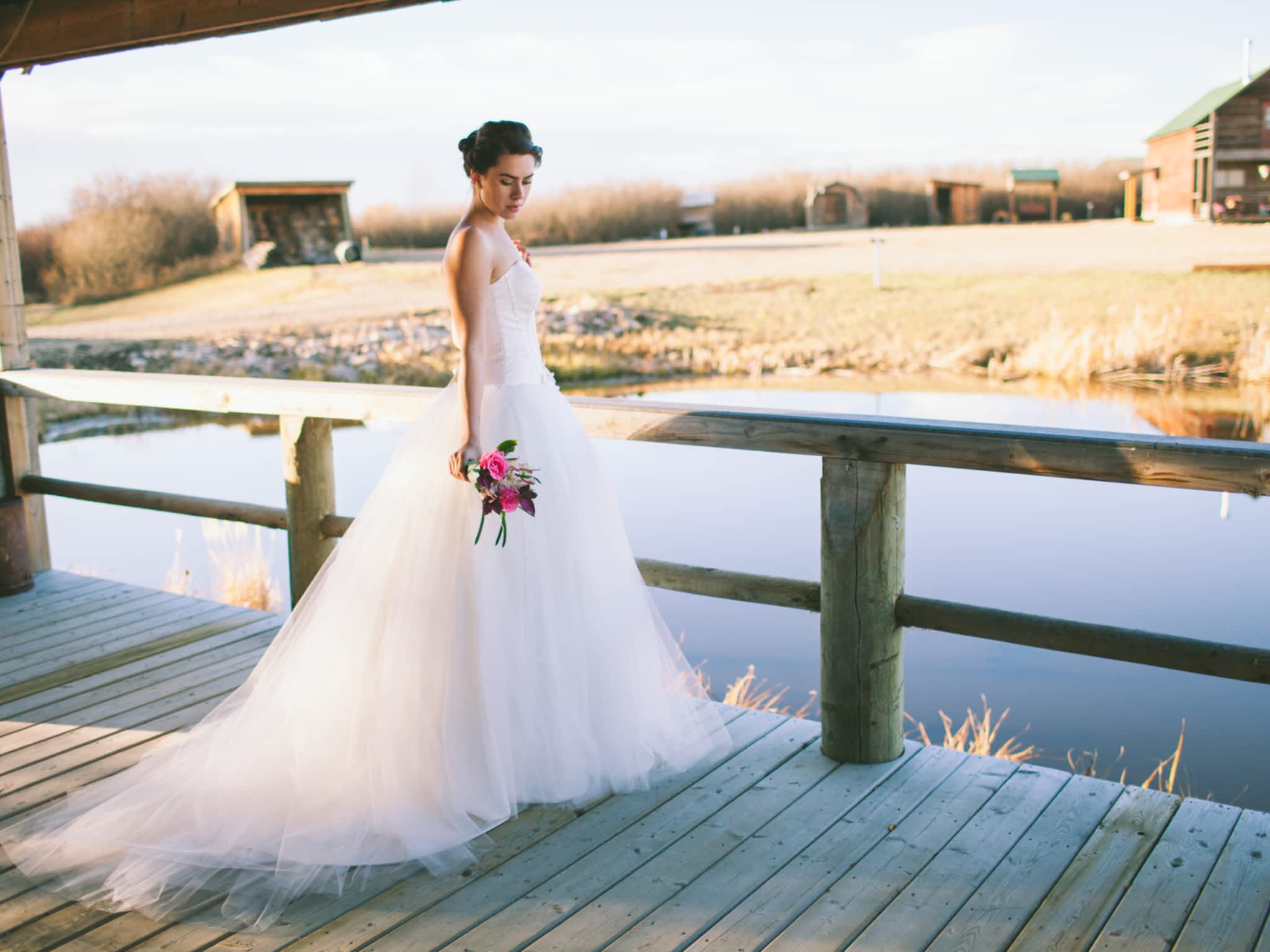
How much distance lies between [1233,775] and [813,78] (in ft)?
214

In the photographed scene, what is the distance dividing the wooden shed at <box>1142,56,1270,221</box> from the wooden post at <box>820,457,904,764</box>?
25.4 meters

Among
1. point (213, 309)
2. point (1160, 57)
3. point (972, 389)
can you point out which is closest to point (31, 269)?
point (213, 309)

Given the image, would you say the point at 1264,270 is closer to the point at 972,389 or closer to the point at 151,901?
the point at 972,389

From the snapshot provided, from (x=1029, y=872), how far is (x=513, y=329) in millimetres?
1738

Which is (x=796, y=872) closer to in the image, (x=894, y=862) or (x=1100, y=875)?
(x=894, y=862)

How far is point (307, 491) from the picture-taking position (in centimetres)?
404

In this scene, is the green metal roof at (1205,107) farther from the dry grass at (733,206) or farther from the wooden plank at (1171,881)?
the wooden plank at (1171,881)

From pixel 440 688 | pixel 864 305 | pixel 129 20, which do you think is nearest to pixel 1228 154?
pixel 864 305

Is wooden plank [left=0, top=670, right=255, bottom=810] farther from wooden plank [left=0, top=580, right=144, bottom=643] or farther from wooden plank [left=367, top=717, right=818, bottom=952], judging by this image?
wooden plank [left=367, top=717, right=818, bottom=952]

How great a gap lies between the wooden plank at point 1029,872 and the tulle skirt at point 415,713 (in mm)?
875

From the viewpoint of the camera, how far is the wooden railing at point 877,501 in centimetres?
237

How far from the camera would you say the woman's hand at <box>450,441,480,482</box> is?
8.77 ft

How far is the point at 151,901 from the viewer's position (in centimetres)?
231

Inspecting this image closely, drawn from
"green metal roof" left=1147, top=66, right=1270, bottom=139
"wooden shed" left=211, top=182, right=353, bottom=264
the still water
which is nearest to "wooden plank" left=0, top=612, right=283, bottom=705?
the still water
